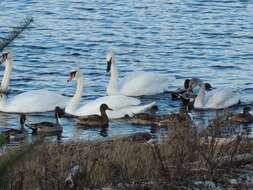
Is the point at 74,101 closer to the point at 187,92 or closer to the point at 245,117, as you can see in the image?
the point at 187,92

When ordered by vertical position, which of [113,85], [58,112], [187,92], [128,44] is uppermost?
[58,112]

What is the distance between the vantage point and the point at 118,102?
16375 mm

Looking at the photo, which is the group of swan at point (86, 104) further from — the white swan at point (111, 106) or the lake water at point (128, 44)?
the lake water at point (128, 44)

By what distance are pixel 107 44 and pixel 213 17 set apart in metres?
6.41

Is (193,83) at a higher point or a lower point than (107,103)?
lower

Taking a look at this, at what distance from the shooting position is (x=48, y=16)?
1111 inches

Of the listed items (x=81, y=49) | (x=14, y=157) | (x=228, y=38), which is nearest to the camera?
(x=14, y=157)

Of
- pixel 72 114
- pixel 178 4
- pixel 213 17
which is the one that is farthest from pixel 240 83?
pixel 178 4

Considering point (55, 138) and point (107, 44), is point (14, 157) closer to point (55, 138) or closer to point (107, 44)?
point (55, 138)

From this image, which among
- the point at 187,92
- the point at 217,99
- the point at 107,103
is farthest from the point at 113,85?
the point at 217,99

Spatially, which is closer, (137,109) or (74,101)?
(137,109)

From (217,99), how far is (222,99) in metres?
0.19

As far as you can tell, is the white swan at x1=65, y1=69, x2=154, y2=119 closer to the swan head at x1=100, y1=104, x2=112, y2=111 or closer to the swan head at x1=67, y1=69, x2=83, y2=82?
the swan head at x1=100, y1=104, x2=112, y2=111

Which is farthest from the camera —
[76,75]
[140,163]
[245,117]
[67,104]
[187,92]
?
[187,92]
